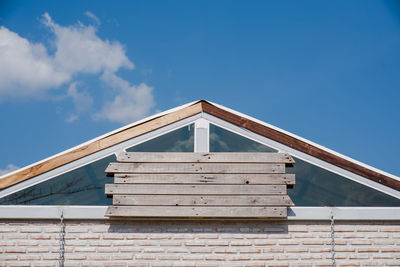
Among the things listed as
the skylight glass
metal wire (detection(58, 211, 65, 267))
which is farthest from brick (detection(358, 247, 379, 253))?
metal wire (detection(58, 211, 65, 267))

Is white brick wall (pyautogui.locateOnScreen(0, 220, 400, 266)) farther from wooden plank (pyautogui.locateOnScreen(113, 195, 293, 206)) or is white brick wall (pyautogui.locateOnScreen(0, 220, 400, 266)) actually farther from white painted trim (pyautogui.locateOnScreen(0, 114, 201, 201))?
white painted trim (pyautogui.locateOnScreen(0, 114, 201, 201))

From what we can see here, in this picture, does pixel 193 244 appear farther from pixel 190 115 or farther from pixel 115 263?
pixel 190 115

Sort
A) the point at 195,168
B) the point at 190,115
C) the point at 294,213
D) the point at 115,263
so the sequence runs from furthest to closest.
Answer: the point at 190,115 → the point at 195,168 → the point at 294,213 → the point at 115,263


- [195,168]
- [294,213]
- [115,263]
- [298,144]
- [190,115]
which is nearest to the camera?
[115,263]

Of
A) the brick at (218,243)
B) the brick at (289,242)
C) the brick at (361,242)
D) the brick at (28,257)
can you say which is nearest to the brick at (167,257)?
the brick at (218,243)

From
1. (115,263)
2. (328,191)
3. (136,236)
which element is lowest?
(115,263)

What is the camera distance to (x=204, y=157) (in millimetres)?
5934

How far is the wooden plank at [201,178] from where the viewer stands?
19.0 ft

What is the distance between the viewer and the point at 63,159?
19.0 feet

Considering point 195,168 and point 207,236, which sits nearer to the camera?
point 207,236

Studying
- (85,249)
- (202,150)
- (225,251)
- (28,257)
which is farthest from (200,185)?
(28,257)

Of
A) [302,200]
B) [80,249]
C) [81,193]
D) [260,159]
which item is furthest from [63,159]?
[302,200]

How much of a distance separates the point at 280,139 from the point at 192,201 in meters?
1.61

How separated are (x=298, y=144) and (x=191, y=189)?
1.72 meters
